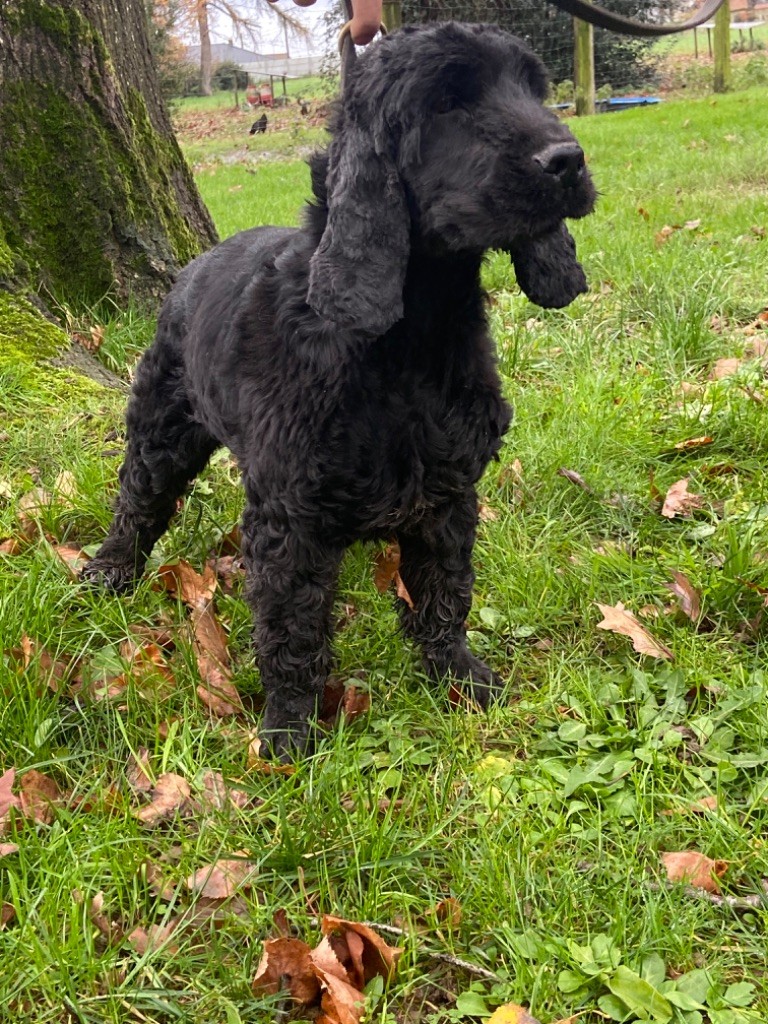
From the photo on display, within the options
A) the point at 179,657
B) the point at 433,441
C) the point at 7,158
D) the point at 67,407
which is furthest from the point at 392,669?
the point at 7,158

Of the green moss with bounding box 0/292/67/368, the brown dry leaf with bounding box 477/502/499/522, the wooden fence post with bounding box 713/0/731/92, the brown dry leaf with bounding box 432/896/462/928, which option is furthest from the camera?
the wooden fence post with bounding box 713/0/731/92

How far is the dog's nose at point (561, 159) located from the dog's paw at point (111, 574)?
1875 mm

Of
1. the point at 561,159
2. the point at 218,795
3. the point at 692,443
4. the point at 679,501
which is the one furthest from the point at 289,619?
the point at 692,443

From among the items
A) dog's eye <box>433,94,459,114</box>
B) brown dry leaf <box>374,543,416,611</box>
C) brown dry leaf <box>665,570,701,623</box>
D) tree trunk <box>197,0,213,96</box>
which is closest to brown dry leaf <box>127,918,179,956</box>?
brown dry leaf <box>374,543,416,611</box>

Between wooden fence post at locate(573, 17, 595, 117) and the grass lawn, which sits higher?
wooden fence post at locate(573, 17, 595, 117)

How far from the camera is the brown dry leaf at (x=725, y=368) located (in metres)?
4.00

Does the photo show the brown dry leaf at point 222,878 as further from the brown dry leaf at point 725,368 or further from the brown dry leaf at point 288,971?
the brown dry leaf at point 725,368

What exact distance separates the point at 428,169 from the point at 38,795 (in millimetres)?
1710

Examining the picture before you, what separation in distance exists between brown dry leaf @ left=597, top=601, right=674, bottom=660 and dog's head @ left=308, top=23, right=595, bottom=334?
1156 mm

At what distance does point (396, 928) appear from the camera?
1.83 metres

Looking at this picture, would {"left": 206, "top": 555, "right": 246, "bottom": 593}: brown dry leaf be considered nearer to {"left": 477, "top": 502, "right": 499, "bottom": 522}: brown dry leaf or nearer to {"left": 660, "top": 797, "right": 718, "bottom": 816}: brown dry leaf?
{"left": 477, "top": 502, "right": 499, "bottom": 522}: brown dry leaf

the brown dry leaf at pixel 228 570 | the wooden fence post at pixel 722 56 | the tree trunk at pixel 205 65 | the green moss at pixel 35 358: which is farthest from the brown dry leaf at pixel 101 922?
the tree trunk at pixel 205 65

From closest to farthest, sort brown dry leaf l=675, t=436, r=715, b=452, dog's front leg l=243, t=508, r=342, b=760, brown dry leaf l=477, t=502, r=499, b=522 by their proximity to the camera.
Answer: dog's front leg l=243, t=508, r=342, b=760
brown dry leaf l=477, t=502, r=499, b=522
brown dry leaf l=675, t=436, r=715, b=452

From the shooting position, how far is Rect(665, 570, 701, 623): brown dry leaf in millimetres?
2668
